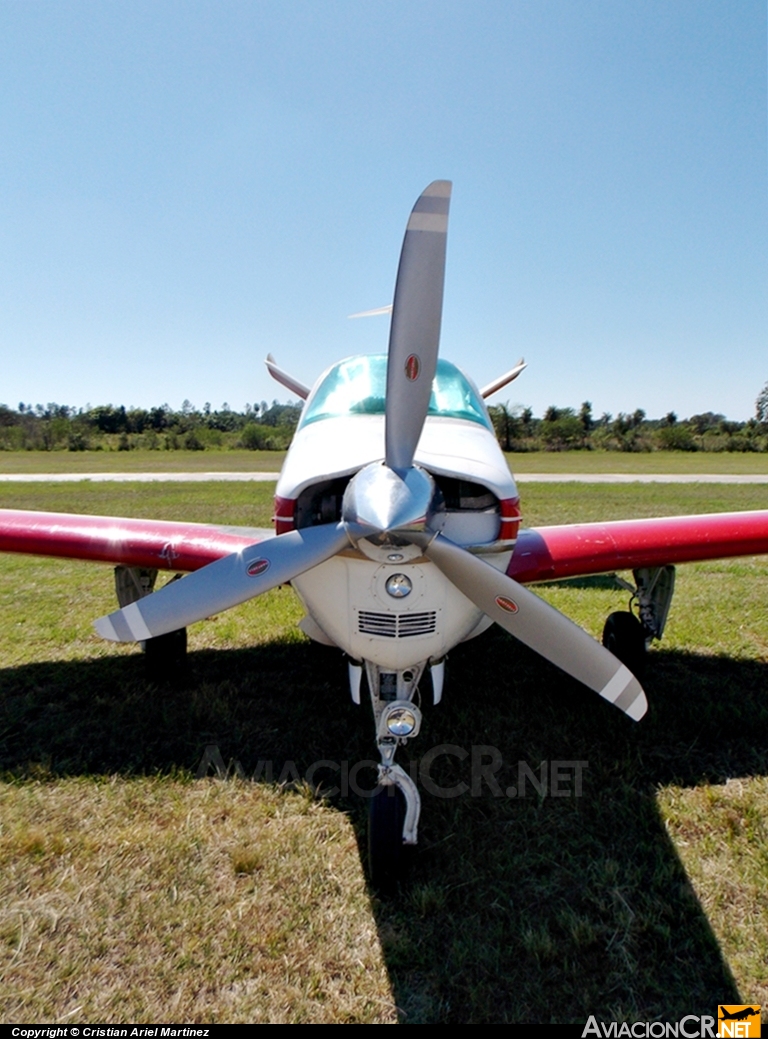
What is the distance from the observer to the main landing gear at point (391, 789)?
8.89 ft

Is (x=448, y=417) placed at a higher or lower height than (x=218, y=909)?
higher

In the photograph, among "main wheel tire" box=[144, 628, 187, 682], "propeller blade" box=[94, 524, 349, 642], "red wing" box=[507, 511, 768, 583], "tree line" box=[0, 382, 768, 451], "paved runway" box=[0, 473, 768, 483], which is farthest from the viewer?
"tree line" box=[0, 382, 768, 451]

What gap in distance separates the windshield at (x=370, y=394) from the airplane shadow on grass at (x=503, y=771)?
1999 mm

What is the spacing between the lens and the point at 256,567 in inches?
104

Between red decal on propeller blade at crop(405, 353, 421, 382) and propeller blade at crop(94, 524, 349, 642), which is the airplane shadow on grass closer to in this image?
propeller blade at crop(94, 524, 349, 642)

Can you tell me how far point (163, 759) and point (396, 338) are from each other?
2.78 metres

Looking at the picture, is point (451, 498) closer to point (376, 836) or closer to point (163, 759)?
point (376, 836)

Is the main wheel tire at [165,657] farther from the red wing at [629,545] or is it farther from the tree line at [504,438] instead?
the tree line at [504,438]

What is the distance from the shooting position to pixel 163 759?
374cm

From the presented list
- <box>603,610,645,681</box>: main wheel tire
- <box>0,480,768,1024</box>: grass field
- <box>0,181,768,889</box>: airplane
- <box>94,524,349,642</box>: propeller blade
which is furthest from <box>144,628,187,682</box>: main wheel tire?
<box>603,610,645,681</box>: main wheel tire

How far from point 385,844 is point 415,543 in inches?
51.4

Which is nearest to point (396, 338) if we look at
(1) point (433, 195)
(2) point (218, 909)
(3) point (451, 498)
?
(1) point (433, 195)

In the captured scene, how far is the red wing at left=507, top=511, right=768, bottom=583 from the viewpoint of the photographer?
429 centimetres

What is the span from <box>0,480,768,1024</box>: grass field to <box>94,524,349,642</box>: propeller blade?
1.18 m
